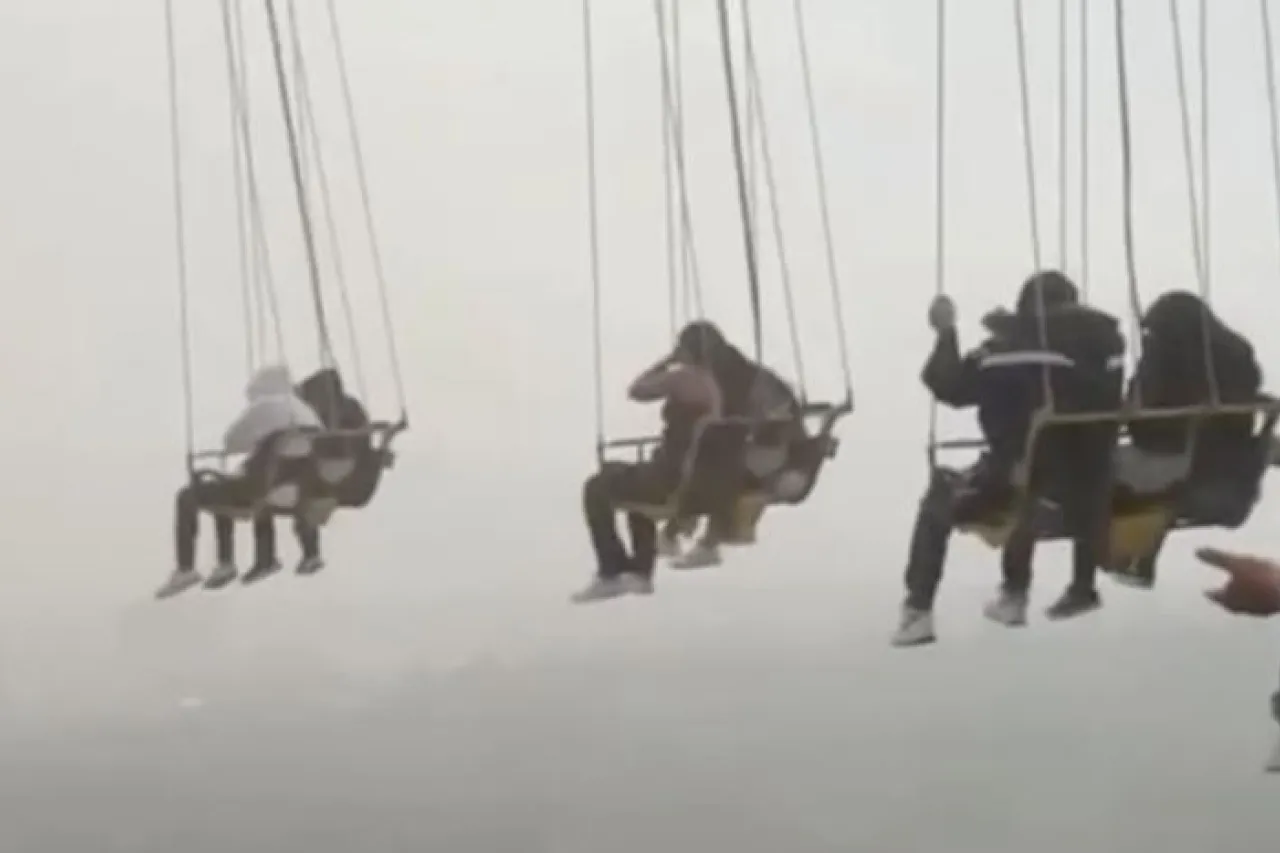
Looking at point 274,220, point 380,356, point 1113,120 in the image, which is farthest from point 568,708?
point 1113,120

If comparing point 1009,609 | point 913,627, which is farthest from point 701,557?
point 1009,609

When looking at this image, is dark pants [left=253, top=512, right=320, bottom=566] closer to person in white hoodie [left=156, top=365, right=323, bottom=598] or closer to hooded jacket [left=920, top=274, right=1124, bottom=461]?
person in white hoodie [left=156, top=365, right=323, bottom=598]

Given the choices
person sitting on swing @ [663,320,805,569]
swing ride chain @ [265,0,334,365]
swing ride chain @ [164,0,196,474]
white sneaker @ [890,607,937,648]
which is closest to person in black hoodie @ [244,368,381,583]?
swing ride chain @ [265,0,334,365]

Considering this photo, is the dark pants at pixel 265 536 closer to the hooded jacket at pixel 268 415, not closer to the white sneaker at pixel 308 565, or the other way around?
the white sneaker at pixel 308 565

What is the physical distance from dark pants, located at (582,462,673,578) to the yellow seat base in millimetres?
552

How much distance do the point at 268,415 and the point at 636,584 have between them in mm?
679

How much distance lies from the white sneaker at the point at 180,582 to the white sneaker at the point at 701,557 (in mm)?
877

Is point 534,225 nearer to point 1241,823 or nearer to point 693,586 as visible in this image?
point 693,586

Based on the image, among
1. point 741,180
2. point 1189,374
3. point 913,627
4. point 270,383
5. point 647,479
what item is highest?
point 741,180

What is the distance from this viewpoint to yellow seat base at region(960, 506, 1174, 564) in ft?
10.6

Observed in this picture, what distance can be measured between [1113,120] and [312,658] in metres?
1.77

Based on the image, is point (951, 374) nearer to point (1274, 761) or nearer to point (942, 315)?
point (942, 315)

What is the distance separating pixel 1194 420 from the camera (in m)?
3.19

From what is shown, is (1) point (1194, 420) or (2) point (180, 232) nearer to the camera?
(1) point (1194, 420)
